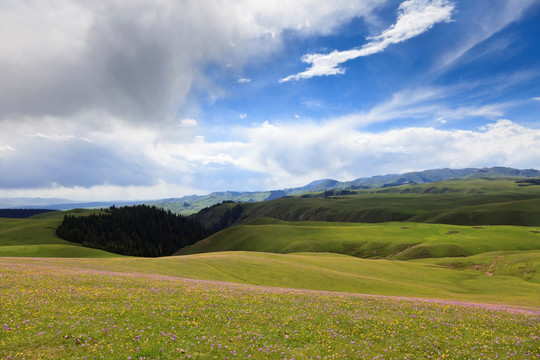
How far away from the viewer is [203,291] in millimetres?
28234

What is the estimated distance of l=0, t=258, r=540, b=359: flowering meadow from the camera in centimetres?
1393

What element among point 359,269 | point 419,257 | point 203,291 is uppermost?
point 203,291

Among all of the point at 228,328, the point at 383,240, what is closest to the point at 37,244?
the point at 228,328

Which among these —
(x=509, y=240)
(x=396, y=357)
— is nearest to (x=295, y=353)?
(x=396, y=357)

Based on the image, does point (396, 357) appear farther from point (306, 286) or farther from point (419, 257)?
point (419, 257)

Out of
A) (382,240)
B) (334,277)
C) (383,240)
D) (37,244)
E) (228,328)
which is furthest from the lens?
(382,240)

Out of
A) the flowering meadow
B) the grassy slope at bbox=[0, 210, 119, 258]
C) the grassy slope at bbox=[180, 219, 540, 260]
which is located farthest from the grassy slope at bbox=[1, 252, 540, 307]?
the grassy slope at bbox=[180, 219, 540, 260]

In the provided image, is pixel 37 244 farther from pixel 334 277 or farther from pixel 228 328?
pixel 228 328

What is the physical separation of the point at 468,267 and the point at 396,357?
9380 centimetres

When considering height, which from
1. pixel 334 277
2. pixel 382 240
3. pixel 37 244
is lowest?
pixel 37 244

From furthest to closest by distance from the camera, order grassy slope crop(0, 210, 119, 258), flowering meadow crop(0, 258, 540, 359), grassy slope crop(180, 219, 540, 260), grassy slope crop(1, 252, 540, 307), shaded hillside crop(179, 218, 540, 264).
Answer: grassy slope crop(180, 219, 540, 260) → shaded hillside crop(179, 218, 540, 264) → grassy slope crop(0, 210, 119, 258) → grassy slope crop(1, 252, 540, 307) → flowering meadow crop(0, 258, 540, 359)

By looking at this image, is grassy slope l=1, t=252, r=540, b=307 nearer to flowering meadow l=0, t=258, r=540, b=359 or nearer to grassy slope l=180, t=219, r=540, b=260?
flowering meadow l=0, t=258, r=540, b=359

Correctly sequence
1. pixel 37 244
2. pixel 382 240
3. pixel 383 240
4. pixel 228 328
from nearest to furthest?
1. pixel 228 328
2. pixel 37 244
3. pixel 383 240
4. pixel 382 240

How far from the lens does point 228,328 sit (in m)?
17.5
